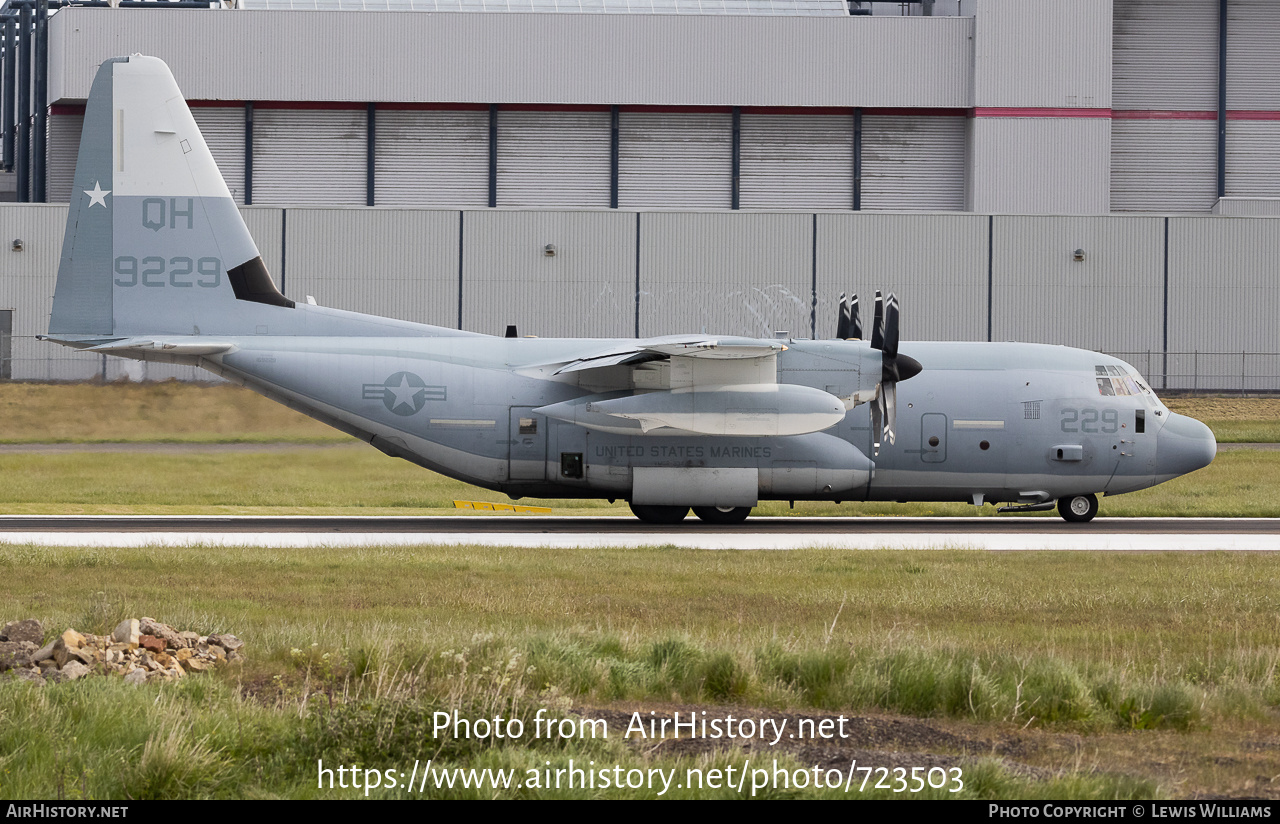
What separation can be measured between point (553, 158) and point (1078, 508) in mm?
34129

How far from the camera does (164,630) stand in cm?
1090

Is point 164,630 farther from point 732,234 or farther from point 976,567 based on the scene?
point 732,234

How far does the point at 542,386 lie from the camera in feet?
85.1

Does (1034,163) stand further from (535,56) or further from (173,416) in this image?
(173,416)

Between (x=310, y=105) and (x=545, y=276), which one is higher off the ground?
(x=310, y=105)

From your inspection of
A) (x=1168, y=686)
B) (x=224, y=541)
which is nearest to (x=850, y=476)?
(x=224, y=541)

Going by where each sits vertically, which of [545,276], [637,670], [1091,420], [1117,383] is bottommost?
[637,670]

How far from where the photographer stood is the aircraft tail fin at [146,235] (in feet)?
84.3

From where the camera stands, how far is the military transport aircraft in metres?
25.2

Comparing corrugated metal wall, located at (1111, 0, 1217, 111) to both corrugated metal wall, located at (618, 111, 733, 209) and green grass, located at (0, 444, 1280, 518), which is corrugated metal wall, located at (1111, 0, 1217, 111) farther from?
green grass, located at (0, 444, 1280, 518)

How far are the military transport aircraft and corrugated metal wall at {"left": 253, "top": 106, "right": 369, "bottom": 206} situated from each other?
2928 cm

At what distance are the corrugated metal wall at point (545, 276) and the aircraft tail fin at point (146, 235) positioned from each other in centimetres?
2332

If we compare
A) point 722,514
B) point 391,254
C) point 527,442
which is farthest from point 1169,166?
point 527,442

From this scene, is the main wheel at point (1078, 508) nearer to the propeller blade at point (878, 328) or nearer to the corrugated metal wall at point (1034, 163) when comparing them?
the propeller blade at point (878, 328)
